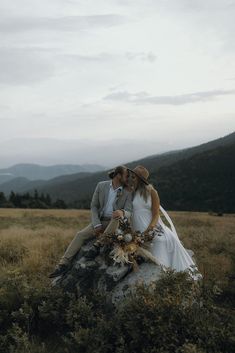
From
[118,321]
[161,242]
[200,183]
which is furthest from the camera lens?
[200,183]

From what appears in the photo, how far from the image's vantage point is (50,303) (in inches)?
279

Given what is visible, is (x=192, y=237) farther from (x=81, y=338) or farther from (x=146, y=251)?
(x=81, y=338)

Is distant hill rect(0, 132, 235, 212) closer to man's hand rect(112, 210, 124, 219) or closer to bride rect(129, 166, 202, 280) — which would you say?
bride rect(129, 166, 202, 280)

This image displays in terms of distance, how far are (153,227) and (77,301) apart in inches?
75.2

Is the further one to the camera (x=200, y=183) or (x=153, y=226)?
(x=200, y=183)

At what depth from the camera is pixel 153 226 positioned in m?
8.32

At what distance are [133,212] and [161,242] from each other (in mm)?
693

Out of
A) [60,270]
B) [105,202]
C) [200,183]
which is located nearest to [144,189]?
[105,202]

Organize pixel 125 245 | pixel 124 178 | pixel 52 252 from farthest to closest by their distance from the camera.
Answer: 1. pixel 52 252
2. pixel 124 178
3. pixel 125 245

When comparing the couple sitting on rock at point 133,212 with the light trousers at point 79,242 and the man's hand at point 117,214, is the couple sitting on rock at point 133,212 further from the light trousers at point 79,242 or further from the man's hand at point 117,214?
the man's hand at point 117,214

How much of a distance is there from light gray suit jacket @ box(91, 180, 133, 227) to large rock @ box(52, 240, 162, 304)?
630 mm

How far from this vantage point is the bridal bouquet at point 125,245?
7.46 m

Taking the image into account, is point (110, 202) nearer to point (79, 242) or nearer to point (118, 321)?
point (79, 242)

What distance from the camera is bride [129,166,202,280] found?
26.9 feet
